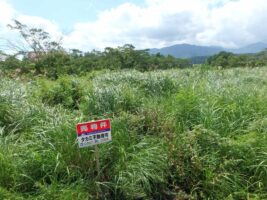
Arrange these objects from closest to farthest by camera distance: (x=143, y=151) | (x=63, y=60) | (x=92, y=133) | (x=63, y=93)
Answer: (x=92, y=133) < (x=143, y=151) < (x=63, y=93) < (x=63, y=60)

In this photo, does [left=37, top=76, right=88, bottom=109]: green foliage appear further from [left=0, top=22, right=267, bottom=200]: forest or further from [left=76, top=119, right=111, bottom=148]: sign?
[left=76, top=119, right=111, bottom=148]: sign

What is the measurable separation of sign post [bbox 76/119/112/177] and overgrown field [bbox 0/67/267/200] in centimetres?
31

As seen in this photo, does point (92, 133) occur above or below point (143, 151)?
above

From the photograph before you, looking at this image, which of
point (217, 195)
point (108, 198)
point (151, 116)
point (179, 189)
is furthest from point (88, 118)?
point (217, 195)

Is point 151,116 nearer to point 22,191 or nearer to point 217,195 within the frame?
point 217,195

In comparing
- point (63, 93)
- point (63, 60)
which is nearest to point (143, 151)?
point (63, 93)

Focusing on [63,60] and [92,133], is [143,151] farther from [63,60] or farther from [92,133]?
[63,60]

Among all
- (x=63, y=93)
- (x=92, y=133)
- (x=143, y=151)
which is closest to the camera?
(x=92, y=133)

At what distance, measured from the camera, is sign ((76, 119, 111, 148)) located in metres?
2.45

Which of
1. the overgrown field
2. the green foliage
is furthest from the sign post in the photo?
the green foliage

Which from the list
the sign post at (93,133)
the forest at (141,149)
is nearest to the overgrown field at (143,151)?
the forest at (141,149)

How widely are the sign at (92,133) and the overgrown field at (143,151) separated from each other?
37 cm

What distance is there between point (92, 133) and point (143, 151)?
26.3 inches

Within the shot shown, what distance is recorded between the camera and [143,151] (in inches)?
115
